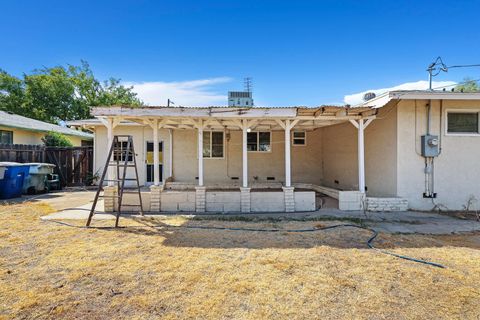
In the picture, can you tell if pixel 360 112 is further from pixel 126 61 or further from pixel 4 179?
pixel 126 61

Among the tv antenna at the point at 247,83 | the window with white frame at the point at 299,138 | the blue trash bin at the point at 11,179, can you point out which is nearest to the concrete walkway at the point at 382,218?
the blue trash bin at the point at 11,179

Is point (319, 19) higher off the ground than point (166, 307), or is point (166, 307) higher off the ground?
point (319, 19)

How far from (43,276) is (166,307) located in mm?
2030

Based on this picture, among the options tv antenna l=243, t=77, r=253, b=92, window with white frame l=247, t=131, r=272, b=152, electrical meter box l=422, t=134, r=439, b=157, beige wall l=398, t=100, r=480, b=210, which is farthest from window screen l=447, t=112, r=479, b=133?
tv antenna l=243, t=77, r=253, b=92

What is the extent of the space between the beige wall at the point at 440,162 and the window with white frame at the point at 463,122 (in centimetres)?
21

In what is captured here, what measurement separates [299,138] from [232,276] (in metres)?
8.83

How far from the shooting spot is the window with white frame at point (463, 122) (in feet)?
24.6

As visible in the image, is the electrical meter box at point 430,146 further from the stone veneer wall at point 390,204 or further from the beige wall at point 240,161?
the beige wall at point 240,161

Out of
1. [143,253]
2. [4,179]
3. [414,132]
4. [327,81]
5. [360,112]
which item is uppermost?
[327,81]

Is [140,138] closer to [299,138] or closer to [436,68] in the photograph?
[299,138]

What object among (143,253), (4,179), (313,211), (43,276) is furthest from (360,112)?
(4,179)

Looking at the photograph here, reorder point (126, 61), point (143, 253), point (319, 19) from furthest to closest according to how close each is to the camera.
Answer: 1. point (126, 61)
2. point (319, 19)
3. point (143, 253)

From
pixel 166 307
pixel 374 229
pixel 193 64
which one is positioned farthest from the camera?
pixel 193 64

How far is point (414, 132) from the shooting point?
7422 millimetres
